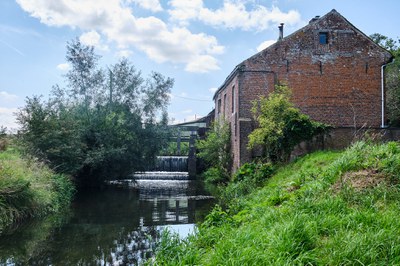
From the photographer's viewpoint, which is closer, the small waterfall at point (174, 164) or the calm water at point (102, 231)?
the calm water at point (102, 231)

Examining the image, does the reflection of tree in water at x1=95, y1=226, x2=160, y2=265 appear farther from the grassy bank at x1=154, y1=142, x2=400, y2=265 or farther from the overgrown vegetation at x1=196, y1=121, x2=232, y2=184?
the overgrown vegetation at x1=196, y1=121, x2=232, y2=184

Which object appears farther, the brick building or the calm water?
the brick building

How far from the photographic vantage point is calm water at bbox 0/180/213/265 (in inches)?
259

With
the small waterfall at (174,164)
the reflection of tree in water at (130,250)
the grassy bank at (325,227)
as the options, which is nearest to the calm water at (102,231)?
the reflection of tree in water at (130,250)

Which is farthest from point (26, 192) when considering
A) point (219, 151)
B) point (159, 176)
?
point (159, 176)

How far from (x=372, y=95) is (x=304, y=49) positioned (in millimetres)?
4057

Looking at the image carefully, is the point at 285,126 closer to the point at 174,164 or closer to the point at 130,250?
the point at 130,250

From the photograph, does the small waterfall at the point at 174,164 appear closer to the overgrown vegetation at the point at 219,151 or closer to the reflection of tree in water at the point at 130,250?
the overgrown vegetation at the point at 219,151

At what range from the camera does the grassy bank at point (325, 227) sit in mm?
3758

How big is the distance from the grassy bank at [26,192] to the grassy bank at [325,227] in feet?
17.5

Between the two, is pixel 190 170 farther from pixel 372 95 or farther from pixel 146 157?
Result: pixel 372 95

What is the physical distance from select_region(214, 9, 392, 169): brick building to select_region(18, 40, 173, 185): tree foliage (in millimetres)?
5363

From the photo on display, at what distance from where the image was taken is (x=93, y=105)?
60.3 ft

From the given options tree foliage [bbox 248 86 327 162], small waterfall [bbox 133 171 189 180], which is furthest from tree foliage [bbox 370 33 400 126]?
small waterfall [bbox 133 171 189 180]
